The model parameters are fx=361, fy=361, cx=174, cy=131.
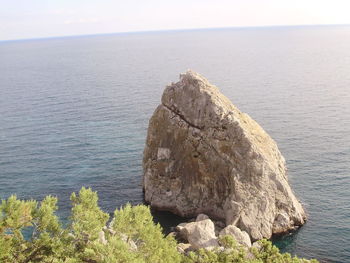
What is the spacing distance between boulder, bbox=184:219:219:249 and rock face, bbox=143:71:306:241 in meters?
4.66

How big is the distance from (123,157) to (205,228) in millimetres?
31479

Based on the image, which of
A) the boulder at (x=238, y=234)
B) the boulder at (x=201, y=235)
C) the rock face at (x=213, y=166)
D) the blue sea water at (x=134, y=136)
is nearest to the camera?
the boulder at (x=201, y=235)

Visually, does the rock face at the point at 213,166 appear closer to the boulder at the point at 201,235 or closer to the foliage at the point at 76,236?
the boulder at the point at 201,235

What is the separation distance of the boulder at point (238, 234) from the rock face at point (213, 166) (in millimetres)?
2832

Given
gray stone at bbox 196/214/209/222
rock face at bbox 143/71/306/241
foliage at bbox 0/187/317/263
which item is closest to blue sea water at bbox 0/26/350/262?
rock face at bbox 143/71/306/241

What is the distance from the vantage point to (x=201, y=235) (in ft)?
149

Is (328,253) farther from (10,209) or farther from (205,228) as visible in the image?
(10,209)

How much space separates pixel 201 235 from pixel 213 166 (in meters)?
12.3

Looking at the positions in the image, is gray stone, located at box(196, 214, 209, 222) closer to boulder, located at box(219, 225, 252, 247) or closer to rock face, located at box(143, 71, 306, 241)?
rock face, located at box(143, 71, 306, 241)

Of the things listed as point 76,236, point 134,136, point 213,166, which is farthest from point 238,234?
point 134,136

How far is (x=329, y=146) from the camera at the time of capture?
239 feet

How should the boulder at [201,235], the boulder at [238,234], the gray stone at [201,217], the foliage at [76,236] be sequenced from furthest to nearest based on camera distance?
1. the gray stone at [201,217]
2. the boulder at [238,234]
3. the boulder at [201,235]
4. the foliage at [76,236]

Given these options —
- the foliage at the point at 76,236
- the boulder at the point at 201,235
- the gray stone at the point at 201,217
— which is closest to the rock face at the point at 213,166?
the gray stone at the point at 201,217

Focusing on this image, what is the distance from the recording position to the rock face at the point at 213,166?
168ft
